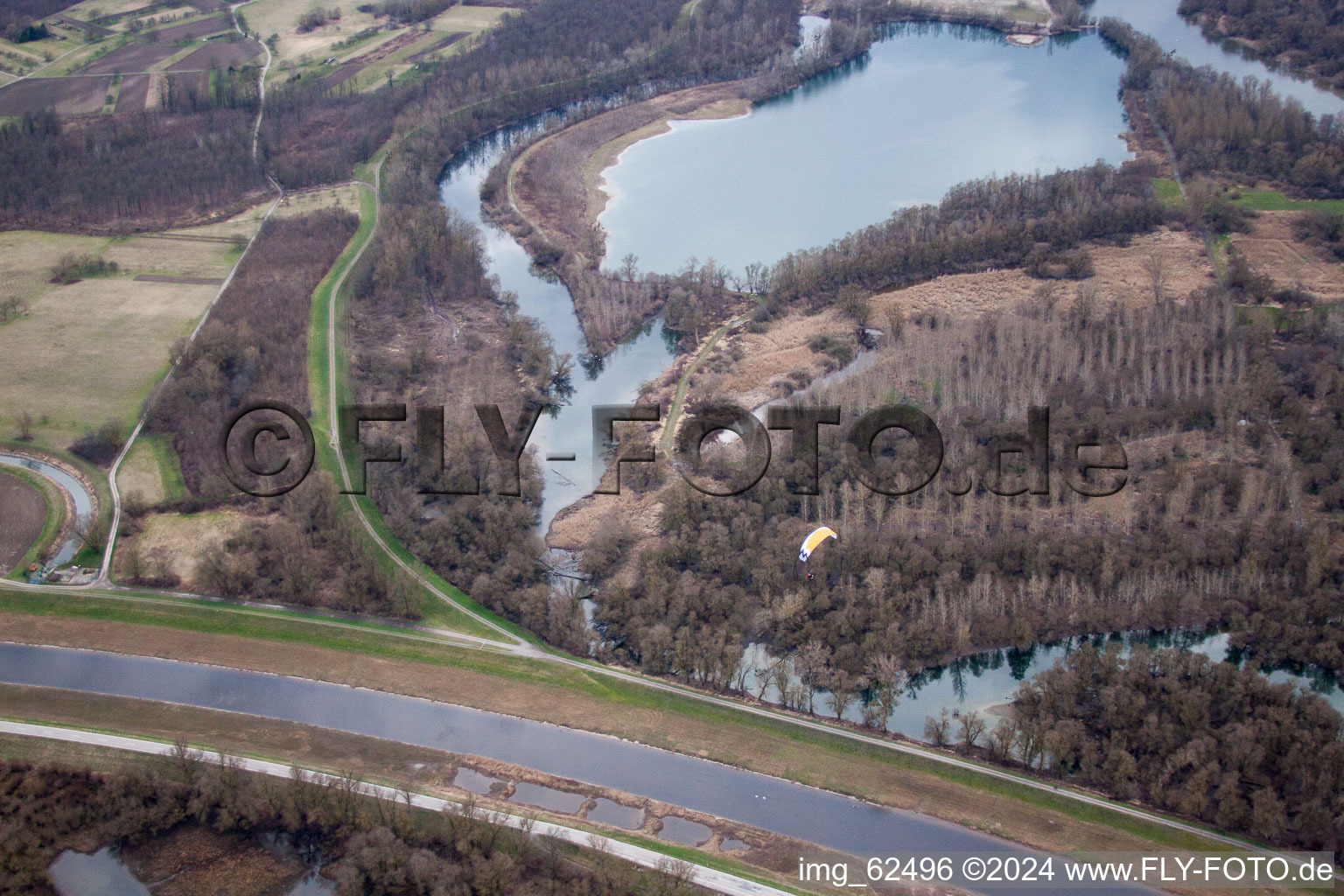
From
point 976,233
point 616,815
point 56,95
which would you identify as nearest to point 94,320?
point 56,95

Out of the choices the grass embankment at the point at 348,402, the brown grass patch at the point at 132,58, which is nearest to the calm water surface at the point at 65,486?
the grass embankment at the point at 348,402

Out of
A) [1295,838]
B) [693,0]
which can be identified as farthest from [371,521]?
[693,0]

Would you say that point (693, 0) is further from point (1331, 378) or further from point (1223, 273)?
point (1331, 378)

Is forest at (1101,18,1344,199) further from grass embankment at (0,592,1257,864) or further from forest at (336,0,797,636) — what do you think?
grass embankment at (0,592,1257,864)

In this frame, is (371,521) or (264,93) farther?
(264,93)

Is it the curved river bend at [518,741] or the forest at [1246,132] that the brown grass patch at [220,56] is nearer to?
the curved river bend at [518,741]
